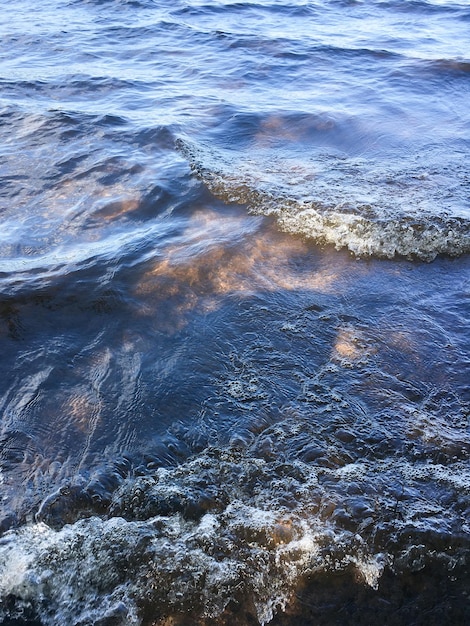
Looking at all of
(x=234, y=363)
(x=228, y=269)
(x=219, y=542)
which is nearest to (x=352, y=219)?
(x=228, y=269)

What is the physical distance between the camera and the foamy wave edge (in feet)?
16.0

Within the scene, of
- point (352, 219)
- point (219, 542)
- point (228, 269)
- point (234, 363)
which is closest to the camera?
point (219, 542)

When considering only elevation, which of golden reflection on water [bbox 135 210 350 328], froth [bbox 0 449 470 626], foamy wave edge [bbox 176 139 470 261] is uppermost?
foamy wave edge [bbox 176 139 470 261]

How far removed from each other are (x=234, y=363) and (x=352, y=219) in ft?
7.16

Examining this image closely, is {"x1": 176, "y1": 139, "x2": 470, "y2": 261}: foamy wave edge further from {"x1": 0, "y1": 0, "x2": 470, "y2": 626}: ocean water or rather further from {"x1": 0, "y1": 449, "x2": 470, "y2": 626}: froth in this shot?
{"x1": 0, "y1": 449, "x2": 470, "y2": 626}: froth

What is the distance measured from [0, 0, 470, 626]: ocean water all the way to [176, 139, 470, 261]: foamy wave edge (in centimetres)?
3

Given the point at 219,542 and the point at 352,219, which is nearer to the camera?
the point at 219,542

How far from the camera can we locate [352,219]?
511 centimetres

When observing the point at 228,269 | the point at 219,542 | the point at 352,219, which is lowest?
the point at 219,542

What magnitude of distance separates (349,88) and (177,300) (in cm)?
664

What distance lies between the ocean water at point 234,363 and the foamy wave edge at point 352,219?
0.09ft

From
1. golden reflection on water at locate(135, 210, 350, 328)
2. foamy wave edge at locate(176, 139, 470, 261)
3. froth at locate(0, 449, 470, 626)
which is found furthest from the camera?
foamy wave edge at locate(176, 139, 470, 261)

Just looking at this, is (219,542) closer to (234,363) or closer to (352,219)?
(234,363)

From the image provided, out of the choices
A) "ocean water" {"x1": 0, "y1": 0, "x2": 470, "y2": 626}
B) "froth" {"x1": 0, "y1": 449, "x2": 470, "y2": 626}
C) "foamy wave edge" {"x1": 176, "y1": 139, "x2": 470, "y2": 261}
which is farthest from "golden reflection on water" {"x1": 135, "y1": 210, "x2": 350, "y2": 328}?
"froth" {"x1": 0, "y1": 449, "x2": 470, "y2": 626}
